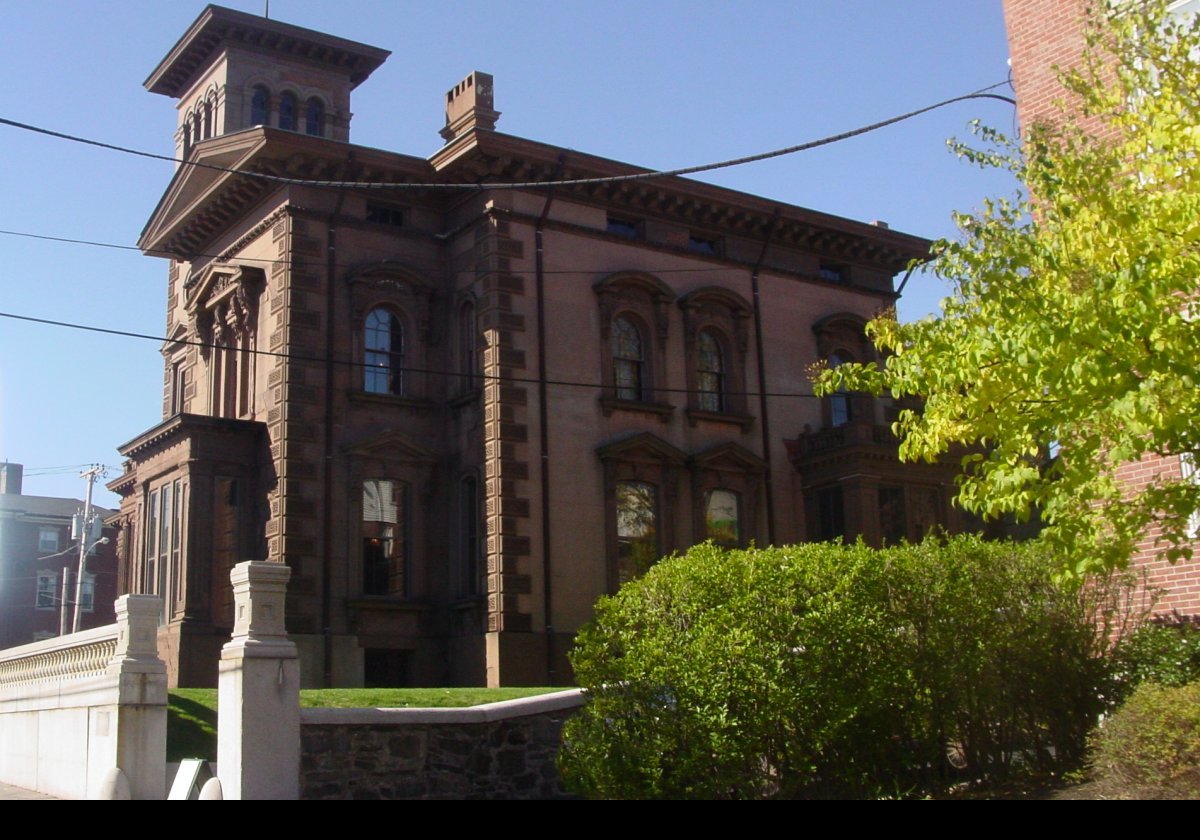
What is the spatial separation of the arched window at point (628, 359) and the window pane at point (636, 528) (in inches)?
87.0

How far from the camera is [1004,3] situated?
62.6ft

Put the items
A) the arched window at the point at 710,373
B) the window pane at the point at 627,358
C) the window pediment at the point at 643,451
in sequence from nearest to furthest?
1. the window pediment at the point at 643,451
2. the window pane at the point at 627,358
3. the arched window at the point at 710,373

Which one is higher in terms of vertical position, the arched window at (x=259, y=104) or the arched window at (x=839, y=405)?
the arched window at (x=259, y=104)

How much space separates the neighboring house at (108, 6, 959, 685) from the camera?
2767cm

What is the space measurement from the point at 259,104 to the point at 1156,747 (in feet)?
122

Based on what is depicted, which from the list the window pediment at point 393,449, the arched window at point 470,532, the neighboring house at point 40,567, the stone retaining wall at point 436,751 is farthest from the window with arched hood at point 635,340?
the neighboring house at point 40,567

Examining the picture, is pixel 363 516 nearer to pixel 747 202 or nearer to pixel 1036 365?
pixel 747 202

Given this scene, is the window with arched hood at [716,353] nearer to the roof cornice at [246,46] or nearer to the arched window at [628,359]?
the arched window at [628,359]

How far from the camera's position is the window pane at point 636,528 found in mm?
29516

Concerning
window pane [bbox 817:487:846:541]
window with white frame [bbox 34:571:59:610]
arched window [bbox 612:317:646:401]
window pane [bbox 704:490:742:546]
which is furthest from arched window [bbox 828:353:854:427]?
window with white frame [bbox 34:571:59:610]

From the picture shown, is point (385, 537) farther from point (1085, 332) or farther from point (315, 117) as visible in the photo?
point (315, 117)

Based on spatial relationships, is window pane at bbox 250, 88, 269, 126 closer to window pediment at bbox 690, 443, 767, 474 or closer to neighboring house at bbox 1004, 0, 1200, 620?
window pediment at bbox 690, 443, 767, 474

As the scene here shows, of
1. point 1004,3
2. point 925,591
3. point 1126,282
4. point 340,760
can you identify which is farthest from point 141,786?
point 1004,3

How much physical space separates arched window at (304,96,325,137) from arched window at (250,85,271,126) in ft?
4.43
